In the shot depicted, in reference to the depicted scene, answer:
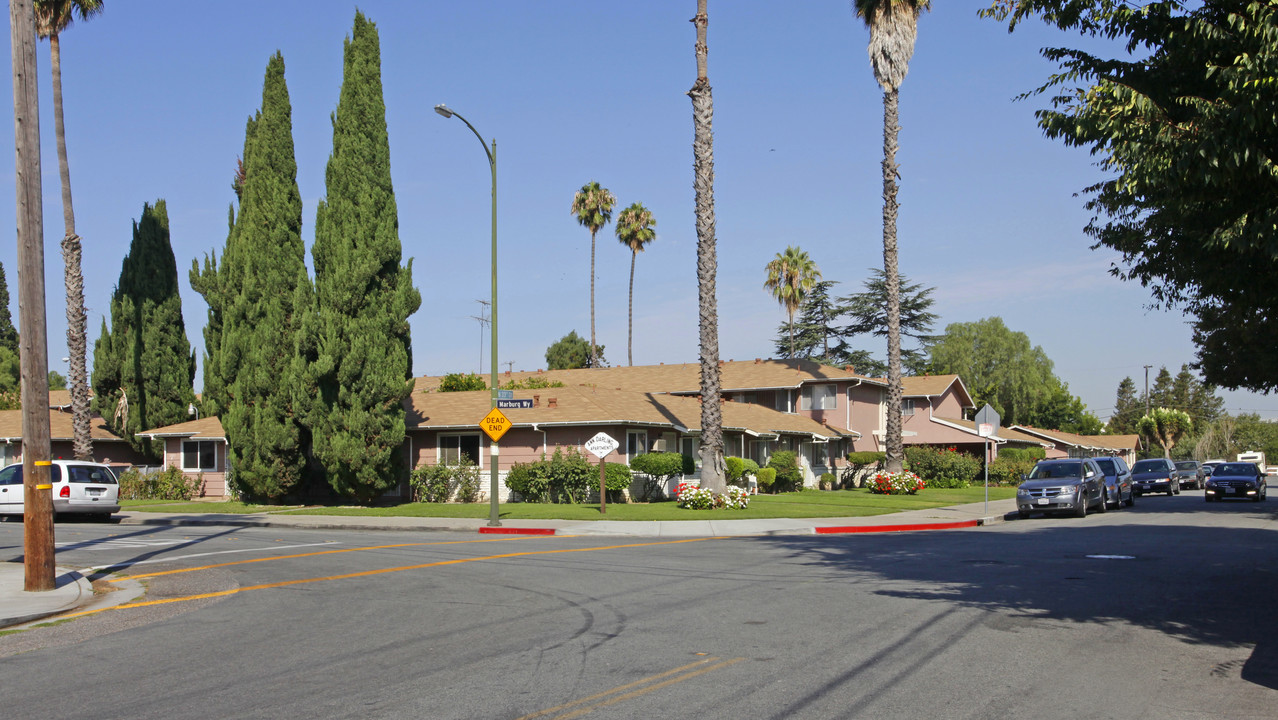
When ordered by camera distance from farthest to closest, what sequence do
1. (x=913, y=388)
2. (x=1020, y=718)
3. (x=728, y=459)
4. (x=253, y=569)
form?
(x=913, y=388)
(x=728, y=459)
(x=253, y=569)
(x=1020, y=718)

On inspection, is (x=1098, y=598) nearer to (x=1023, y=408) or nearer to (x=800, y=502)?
(x=800, y=502)

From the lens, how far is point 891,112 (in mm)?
39344

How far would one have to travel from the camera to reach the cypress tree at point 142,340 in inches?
1549

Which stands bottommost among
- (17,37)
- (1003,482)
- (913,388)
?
(1003,482)

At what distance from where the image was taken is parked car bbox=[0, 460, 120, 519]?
83.7 ft

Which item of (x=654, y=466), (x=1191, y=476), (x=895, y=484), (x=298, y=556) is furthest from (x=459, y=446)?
(x=1191, y=476)

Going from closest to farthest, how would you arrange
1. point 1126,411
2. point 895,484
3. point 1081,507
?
point 1081,507
point 895,484
point 1126,411

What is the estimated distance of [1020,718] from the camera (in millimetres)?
6426

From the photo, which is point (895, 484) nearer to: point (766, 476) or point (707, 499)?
point (766, 476)

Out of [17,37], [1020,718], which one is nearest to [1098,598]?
[1020,718]

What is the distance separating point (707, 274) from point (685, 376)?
2166 cm

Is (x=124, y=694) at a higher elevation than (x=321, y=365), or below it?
below

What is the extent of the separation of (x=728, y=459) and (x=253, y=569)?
2313cm

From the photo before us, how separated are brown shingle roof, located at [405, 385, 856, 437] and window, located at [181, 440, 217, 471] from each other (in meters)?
7.65
